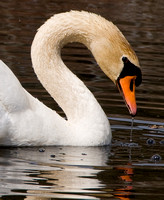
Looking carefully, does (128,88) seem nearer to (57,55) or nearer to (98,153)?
(98,153)

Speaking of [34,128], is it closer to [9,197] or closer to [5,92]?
[5,92]

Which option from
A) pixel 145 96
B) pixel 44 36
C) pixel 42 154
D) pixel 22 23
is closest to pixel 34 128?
pixel 42 154

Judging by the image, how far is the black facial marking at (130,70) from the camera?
8142 mm

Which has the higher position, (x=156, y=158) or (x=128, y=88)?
(x=128, y=88)

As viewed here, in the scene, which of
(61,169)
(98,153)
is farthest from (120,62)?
(61,169)

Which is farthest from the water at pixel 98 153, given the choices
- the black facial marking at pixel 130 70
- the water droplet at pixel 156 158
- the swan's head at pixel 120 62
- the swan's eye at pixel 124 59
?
the swan's eye at pixel 124 59

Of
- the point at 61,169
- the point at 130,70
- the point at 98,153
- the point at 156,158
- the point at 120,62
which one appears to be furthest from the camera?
the point at 120,62

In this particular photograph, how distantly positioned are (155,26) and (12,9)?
371 centimetres

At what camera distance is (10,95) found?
7645 mm

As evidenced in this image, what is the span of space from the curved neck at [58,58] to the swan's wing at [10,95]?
2.52 feet

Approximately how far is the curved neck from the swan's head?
185 millimetres

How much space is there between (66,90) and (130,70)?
2.68 ft

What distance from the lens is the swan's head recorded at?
8.16 meters

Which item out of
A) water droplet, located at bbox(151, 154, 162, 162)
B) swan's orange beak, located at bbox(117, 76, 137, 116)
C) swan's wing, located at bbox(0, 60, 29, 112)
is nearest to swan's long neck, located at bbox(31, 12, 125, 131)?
swan's orange beak, located at bbox(117, 76, 137, 116)
